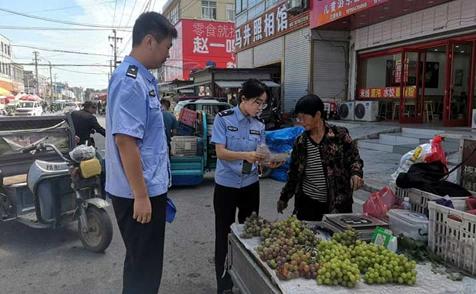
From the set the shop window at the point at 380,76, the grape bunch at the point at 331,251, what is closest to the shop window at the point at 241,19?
the shop window at the point at 380,76

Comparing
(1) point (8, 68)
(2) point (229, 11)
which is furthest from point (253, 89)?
(1) point (8, 68)

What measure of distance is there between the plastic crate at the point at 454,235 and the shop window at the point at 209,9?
3639 centimetres

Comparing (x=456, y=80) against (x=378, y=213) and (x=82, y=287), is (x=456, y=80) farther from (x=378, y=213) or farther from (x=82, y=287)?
(x=82, y=287)

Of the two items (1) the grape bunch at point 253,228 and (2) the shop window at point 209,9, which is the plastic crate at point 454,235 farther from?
(2) the shop window at point 209,9

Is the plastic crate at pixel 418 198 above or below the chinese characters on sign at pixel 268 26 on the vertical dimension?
below

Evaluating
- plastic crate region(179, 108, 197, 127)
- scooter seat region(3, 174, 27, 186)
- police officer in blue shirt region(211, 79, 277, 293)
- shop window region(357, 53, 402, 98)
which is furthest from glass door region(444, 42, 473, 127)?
scooter seat region(3, 174, 27, 186)

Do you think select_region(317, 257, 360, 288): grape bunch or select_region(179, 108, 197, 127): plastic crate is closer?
select_region(317, 257, 360, 288): grape bunch

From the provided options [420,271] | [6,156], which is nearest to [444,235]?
[420,271]

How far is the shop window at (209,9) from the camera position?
36281 millimetres

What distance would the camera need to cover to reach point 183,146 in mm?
7746

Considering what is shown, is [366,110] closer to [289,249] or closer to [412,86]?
[412,86]

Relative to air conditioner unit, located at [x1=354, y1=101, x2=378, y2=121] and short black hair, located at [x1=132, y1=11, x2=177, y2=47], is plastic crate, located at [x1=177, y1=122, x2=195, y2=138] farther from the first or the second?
air conditioner unit, located at [x1=354, y1=101, x2=378, y2=121]

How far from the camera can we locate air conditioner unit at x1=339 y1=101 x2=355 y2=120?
14.8 metres

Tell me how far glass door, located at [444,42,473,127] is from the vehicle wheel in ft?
34.3
